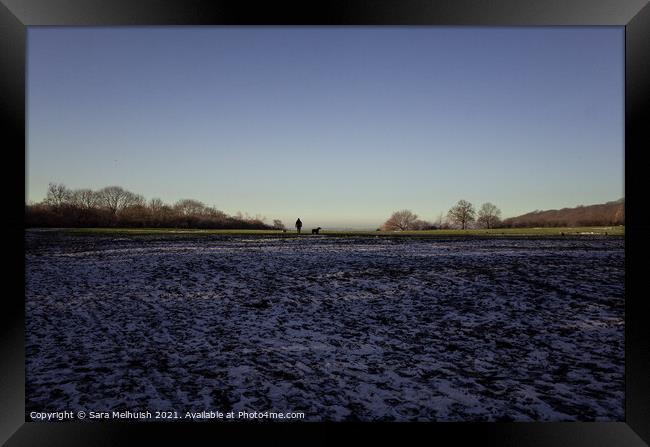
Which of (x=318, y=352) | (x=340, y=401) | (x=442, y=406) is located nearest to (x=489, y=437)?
(x=442, y=406)

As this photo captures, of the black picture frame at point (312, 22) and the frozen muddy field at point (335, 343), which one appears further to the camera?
the frozen muddy field at point (335, 343)

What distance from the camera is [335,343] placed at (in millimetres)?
6273

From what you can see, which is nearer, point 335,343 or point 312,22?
point 312,22

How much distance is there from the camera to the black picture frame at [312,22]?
11.3ft

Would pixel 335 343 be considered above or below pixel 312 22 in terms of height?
below

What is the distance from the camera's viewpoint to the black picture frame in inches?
135

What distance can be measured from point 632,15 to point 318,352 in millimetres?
5992

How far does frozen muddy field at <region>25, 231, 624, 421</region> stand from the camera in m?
4.41

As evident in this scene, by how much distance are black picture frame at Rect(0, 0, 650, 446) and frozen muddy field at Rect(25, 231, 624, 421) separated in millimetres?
720

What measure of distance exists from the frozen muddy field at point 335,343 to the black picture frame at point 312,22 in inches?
28.3

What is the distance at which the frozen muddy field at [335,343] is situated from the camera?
173 inches

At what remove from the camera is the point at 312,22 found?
12.4 ft

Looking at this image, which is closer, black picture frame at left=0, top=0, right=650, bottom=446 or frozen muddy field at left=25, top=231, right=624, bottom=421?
black picture frame at left=0, top=0, right=650, bottom=446

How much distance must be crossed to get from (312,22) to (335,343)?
5.09m
